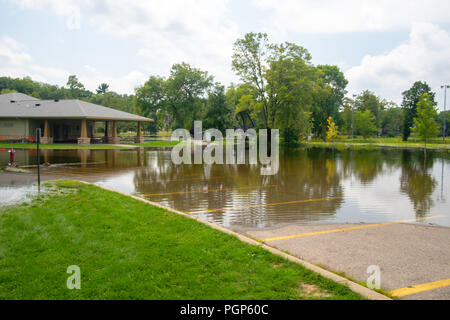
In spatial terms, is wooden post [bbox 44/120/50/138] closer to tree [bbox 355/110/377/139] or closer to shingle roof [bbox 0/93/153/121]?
shingle roof [bbox 0/93/153/121]

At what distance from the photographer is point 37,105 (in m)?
42.8

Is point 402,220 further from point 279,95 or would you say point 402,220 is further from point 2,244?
point 279,95

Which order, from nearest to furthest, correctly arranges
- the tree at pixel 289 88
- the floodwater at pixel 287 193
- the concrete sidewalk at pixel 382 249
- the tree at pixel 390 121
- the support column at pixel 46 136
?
the concrete sidewalk at pixel 382 249, the floodwater at pixel 287 193, the support column at pixel 46 136, the tree at pixel 289 88, the tree at pixel 390 121

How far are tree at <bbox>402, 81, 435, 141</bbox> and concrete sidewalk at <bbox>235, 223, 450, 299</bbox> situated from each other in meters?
65.8

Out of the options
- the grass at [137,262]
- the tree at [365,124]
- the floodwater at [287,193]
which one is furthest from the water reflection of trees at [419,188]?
the tree at [365,124]

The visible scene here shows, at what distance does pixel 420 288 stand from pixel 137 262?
3965mm

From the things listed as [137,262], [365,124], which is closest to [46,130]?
[137,262]

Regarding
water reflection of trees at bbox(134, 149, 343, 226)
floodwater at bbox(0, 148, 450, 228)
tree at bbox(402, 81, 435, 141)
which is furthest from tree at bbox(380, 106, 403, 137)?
water reflection of trees at bbox(134, 149, 343, 226)

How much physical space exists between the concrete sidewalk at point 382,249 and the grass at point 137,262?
880 millimetres

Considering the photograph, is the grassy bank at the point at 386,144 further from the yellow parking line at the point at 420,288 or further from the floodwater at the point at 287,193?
the yellow parking line at the point at 420,288

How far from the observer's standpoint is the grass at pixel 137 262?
4164 millimetres

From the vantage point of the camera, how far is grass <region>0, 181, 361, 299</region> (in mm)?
4164

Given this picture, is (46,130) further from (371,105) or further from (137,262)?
(371,105)

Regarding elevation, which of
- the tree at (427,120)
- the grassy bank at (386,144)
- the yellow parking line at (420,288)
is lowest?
the yellow parking line at (420,288)
